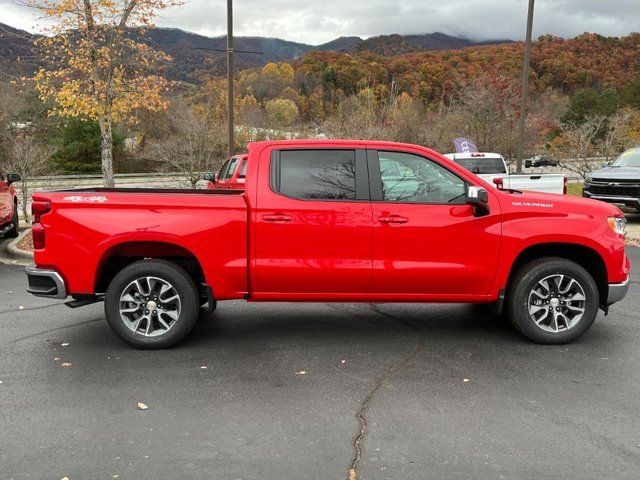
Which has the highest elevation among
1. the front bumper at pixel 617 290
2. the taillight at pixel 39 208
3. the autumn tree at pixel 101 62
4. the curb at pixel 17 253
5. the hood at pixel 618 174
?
the autumn tree at pixel 101 62

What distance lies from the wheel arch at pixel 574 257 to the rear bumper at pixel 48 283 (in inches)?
156

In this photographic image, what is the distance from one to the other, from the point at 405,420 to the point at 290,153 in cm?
261

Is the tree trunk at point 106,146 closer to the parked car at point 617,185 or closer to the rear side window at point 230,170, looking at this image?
the rear side window at point 230,170

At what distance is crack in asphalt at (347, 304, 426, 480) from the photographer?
10.9ft

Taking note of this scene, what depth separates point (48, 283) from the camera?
511 centimetres

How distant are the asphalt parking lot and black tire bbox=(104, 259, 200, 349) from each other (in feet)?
0.48

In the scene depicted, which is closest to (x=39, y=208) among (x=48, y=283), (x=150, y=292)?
(x=48, y=283)

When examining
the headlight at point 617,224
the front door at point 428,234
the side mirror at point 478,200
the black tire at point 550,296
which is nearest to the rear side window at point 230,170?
the front door at point 428,234

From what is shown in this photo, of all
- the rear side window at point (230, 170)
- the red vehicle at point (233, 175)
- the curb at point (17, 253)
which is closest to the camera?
the curb at point (17, 253)

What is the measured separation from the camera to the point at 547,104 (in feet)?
173

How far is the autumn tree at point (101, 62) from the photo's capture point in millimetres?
12117

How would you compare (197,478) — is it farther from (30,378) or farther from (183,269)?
(183,269)

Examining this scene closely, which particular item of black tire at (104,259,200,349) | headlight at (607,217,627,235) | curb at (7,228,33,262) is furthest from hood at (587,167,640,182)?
curb at (7,228,33,262)

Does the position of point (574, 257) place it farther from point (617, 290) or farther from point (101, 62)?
point (101, 62)
